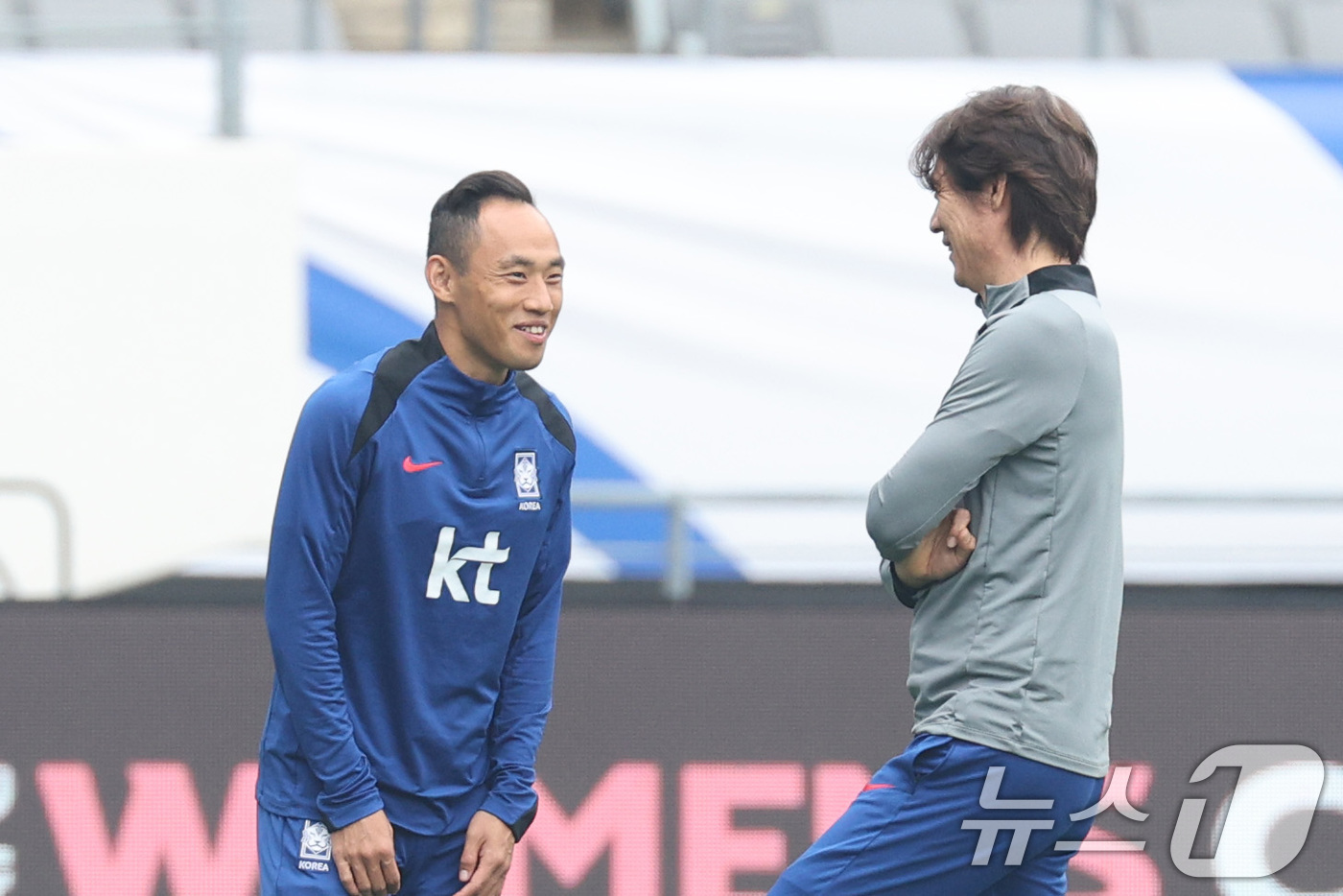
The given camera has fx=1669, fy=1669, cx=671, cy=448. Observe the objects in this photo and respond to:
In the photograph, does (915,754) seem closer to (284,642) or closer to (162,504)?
(284,642)

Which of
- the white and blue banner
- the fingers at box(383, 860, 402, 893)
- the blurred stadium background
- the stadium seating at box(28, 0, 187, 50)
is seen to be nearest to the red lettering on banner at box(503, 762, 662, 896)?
the blurred stadium background

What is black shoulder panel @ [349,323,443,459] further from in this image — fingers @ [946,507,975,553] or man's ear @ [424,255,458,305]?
fingers @ [946,507,975,553]

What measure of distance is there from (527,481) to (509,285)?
30 cm

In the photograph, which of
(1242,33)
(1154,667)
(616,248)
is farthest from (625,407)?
(1242,33)

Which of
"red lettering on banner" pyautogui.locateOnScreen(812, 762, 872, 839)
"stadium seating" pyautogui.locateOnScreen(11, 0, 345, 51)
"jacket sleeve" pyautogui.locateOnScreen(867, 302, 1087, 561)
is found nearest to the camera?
"jacket sleeve" pyautogui.locateOnScreen(867, 302, 1087, 561)

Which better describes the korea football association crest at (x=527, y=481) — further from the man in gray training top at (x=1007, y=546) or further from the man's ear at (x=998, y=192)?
the man's ear at (x=998, y=192)

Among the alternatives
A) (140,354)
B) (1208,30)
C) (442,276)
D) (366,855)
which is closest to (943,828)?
(366,855)

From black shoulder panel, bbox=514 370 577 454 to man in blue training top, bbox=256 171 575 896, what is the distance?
52mm

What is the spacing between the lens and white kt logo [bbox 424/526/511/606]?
2396 millimetres

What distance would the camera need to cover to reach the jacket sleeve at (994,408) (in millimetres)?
2191

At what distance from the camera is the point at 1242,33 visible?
5551 mm

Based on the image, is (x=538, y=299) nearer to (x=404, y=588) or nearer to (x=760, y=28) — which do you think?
(x=404, y=588)

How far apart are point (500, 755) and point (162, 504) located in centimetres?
255

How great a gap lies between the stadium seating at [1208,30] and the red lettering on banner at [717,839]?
9.04ft
